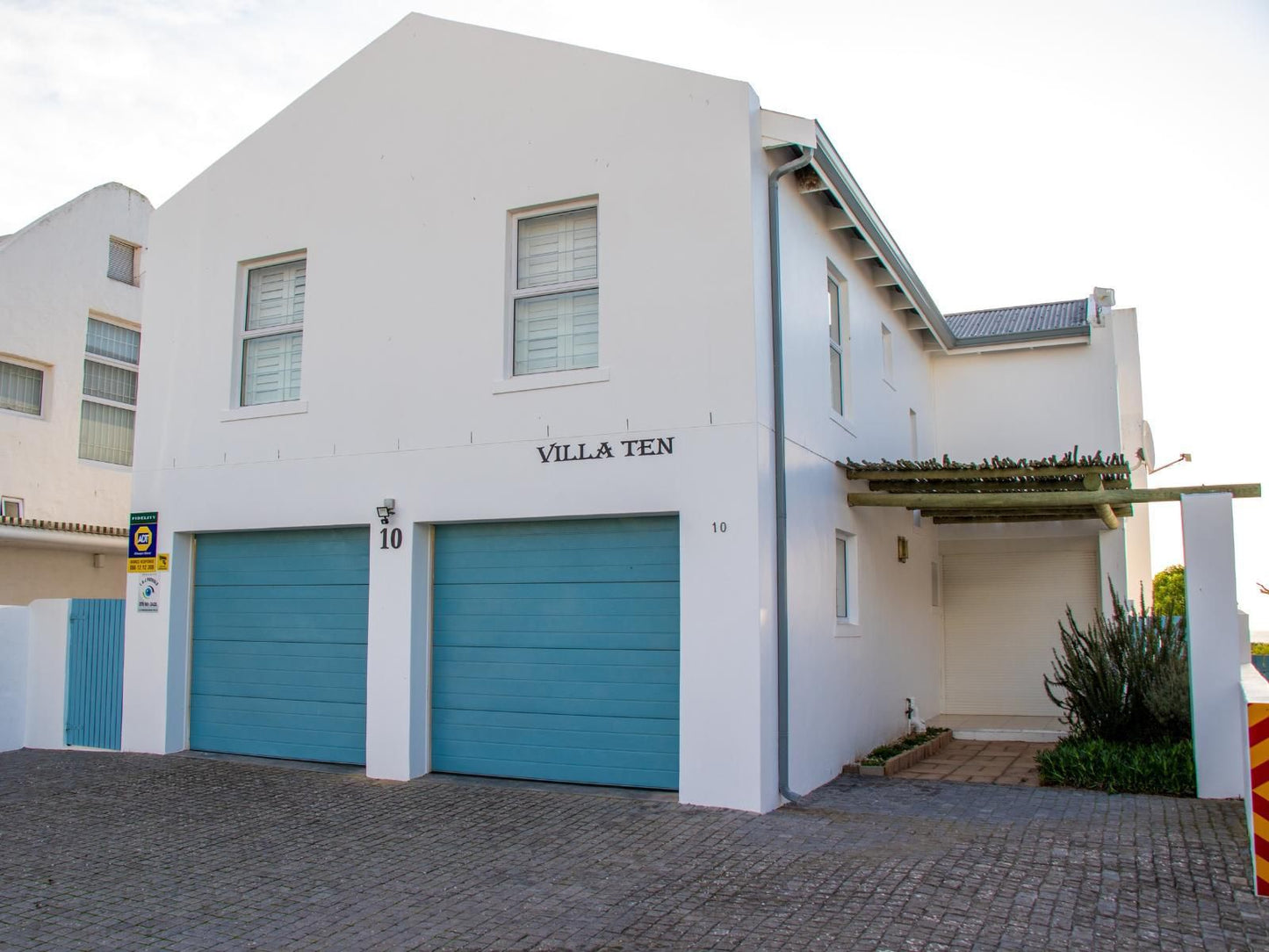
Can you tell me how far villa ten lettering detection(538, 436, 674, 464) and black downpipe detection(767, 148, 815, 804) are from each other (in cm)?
95

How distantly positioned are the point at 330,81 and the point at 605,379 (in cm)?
483

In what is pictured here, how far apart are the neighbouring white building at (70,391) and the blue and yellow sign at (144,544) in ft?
11.2

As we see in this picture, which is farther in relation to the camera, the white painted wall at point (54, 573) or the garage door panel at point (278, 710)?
the white painted wall at point (54, 573)

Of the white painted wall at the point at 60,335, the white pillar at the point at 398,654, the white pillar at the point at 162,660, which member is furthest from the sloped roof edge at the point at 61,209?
the white pillar at the point at 398,654

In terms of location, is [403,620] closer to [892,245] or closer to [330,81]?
[330,81]

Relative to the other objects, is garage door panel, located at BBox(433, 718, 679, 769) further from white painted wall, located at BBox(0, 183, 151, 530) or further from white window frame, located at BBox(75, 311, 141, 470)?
white window frame, located at BBox(75, 311, 141, 470)

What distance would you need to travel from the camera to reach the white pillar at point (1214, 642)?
8.48 metres

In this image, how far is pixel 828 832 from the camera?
7.56 m

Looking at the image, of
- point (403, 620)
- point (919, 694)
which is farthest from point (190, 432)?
Answer: point (919, 694)

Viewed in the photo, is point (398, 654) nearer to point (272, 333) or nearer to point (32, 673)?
point (272, 333)

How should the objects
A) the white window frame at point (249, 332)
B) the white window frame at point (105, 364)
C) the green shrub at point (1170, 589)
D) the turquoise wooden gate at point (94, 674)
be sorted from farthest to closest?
1. the green shrub at point (1170, 589)
2. the white window frame at point (105, 364)
3. the turquoise wooden gate at point (94, 674)
4. the white window frame at point (249, 332)

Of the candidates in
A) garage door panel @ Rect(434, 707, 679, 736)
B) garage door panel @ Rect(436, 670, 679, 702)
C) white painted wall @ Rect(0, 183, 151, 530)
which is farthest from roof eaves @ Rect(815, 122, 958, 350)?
white painted wall @ Rect(0, 183, 151, 530)

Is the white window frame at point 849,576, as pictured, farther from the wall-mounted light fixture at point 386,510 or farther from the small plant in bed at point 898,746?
the wall-mounted light fixture at point 386,510

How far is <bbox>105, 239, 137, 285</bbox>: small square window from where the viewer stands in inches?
678
